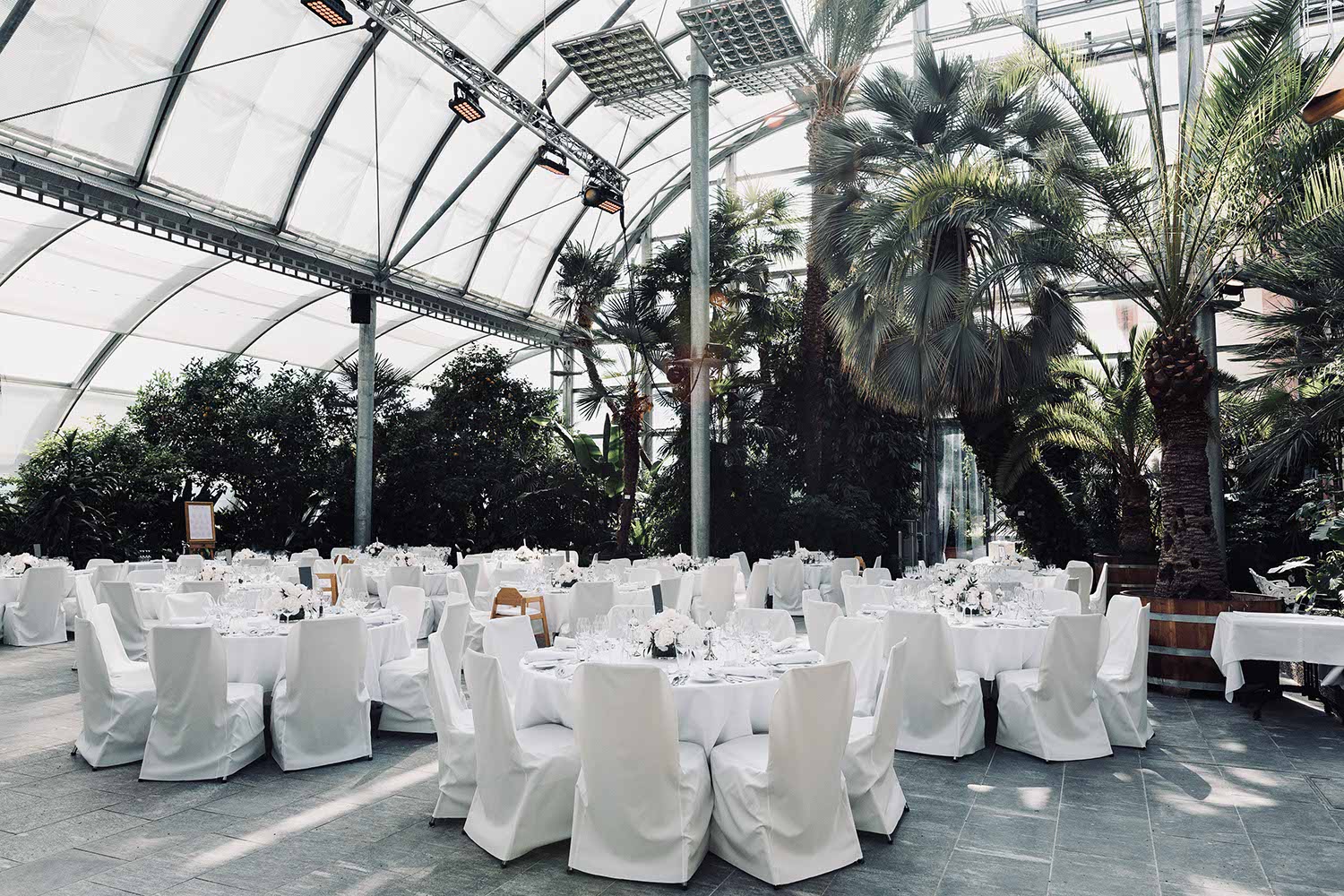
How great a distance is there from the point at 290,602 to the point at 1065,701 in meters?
4.91

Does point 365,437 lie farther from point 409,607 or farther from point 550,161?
point 409,607

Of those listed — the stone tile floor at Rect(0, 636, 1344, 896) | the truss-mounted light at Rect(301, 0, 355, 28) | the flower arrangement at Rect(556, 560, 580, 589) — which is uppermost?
the truss-mounted light at Rect(301, 0, 355, 28)

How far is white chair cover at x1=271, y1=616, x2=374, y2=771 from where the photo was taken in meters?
5.29

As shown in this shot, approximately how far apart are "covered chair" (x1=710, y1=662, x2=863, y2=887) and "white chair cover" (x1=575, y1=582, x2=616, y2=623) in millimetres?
4754

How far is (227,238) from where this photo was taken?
1245 cm

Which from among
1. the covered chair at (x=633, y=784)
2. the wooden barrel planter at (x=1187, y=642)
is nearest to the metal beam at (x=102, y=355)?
the covered chair at (x=633, y=784)

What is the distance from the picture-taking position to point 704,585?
34.2 ft

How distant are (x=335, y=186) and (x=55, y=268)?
156 inches

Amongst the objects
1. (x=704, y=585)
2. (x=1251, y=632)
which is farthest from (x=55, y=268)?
(x=1251, y=632)

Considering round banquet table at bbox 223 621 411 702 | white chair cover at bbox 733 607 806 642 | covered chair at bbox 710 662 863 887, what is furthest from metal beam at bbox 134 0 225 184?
covered chair at bbox 710 662 863 887

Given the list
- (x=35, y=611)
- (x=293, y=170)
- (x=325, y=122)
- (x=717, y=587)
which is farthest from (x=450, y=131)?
(x=35, y=611)

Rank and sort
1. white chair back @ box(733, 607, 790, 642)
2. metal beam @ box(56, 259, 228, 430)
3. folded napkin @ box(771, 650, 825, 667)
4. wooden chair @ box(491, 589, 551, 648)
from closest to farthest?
folded napkin @ box(771, 650, 825, 667) → white chair back @ box(733, 607, 790, 642) → wooden chair @ box(491, 589, 551, 648) → metal beam @ box(56, 259, 228, 430)

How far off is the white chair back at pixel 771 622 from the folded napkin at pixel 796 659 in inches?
29.4

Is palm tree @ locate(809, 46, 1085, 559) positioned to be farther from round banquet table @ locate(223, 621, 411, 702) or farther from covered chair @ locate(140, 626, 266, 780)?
covered chair @ locate(140, 626, 266, 780)
